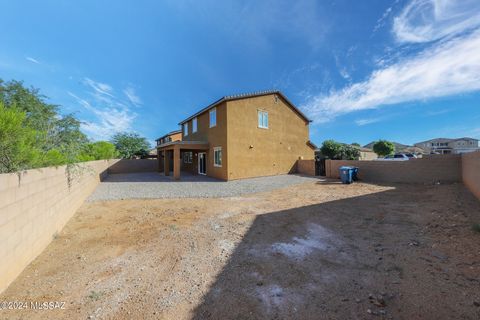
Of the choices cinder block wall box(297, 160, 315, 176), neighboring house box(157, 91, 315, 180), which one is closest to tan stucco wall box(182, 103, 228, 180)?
neighboring house box(157, 91, 315, 180)

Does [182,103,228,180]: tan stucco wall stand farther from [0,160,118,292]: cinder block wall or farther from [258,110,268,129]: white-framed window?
[0,160,118,292]: cinder block wall

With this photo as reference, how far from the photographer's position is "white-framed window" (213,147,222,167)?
15.0 meters

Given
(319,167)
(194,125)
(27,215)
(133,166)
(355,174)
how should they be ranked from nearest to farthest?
(27,215) → (355,174) → (319,167) → (194,125) → (133,166)

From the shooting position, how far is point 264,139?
54.9 ft

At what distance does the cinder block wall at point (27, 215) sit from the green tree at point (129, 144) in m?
26.2

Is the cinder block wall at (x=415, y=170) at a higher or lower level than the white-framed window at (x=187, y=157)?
lower

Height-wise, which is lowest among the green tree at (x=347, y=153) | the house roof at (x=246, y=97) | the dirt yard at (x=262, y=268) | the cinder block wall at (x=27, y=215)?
the dirt yard at (x=262, y=268)

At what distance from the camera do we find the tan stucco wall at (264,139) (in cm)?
1454

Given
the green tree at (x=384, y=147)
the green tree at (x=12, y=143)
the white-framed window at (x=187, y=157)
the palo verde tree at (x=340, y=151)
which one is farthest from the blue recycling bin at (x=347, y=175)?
the green tree at (x=384, y=147)

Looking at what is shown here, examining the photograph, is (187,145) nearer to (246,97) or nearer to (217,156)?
(217,156)

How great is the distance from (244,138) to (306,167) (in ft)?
25.9

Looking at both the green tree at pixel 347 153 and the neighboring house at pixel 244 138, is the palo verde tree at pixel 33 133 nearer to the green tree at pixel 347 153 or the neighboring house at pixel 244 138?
the neighboring house at pixel 244 138

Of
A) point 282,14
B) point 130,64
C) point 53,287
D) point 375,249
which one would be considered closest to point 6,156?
point 53,287

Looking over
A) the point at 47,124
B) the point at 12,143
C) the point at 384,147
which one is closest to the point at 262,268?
the point at 12,143
